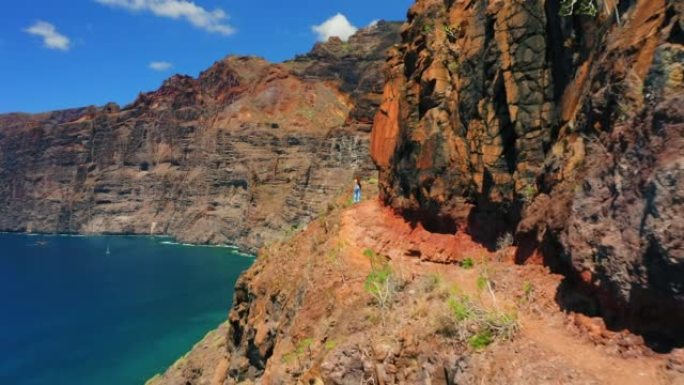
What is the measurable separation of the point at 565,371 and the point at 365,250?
23.4ft

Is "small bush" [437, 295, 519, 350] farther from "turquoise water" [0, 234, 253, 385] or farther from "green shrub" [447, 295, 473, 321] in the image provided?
"turquoise water" [0, 234, 253, 385]

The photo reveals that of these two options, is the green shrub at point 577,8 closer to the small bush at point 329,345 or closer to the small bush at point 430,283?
the small bush at point 430,283

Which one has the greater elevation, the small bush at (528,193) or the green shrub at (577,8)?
the green shrub at (577,8)

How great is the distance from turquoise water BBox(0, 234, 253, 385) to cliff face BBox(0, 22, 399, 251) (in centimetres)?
1578

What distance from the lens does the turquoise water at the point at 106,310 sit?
38.8 m

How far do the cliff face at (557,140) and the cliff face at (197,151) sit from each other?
78.8 meters

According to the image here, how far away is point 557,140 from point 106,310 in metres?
56.2

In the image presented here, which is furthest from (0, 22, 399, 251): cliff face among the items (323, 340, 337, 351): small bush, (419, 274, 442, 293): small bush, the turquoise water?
(419, 274, 442, 293): small bush

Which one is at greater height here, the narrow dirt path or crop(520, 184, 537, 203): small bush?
crop(520, 184, 537, 203): small bush

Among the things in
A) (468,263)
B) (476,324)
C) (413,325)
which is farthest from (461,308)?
(468,263)

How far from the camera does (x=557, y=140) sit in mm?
8891

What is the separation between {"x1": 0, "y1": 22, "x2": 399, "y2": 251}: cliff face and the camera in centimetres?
10656

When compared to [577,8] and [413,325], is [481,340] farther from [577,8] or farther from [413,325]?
[577,8]

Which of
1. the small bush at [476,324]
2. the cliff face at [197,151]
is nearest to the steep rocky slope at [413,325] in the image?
the small bush at [476,324]
